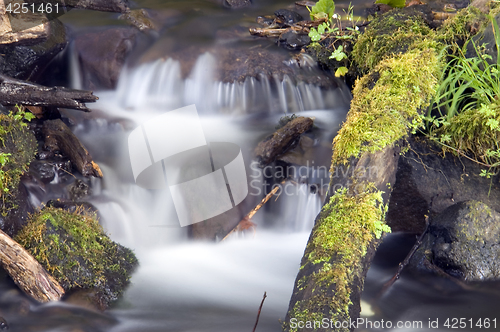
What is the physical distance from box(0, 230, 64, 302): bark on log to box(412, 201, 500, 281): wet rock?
3377mm

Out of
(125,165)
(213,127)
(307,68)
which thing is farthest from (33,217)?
(307,68)

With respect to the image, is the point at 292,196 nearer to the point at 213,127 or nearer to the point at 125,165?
the point at 213,127

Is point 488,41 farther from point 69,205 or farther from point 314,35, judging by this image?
point 69,205

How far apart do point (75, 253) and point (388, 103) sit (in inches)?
118

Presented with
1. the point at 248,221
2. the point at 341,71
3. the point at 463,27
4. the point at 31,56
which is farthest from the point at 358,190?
the point at 31,56

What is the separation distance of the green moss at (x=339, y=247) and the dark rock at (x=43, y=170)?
311 cm

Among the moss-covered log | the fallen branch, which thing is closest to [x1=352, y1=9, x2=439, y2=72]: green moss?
the moss-covered log

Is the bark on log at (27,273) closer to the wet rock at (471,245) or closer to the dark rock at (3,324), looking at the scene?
the dark rock at (3,324)

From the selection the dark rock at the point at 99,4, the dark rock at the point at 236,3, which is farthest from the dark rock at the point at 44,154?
the dark rock at the point at 236,3

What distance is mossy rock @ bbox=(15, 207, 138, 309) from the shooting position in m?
3.36

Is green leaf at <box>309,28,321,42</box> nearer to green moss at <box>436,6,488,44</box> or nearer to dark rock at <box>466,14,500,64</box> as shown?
green moss at <box>436,6,488,44</box>

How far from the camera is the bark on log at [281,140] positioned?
4.90 m

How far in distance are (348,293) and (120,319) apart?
1854mm

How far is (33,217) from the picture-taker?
363 centimetres
